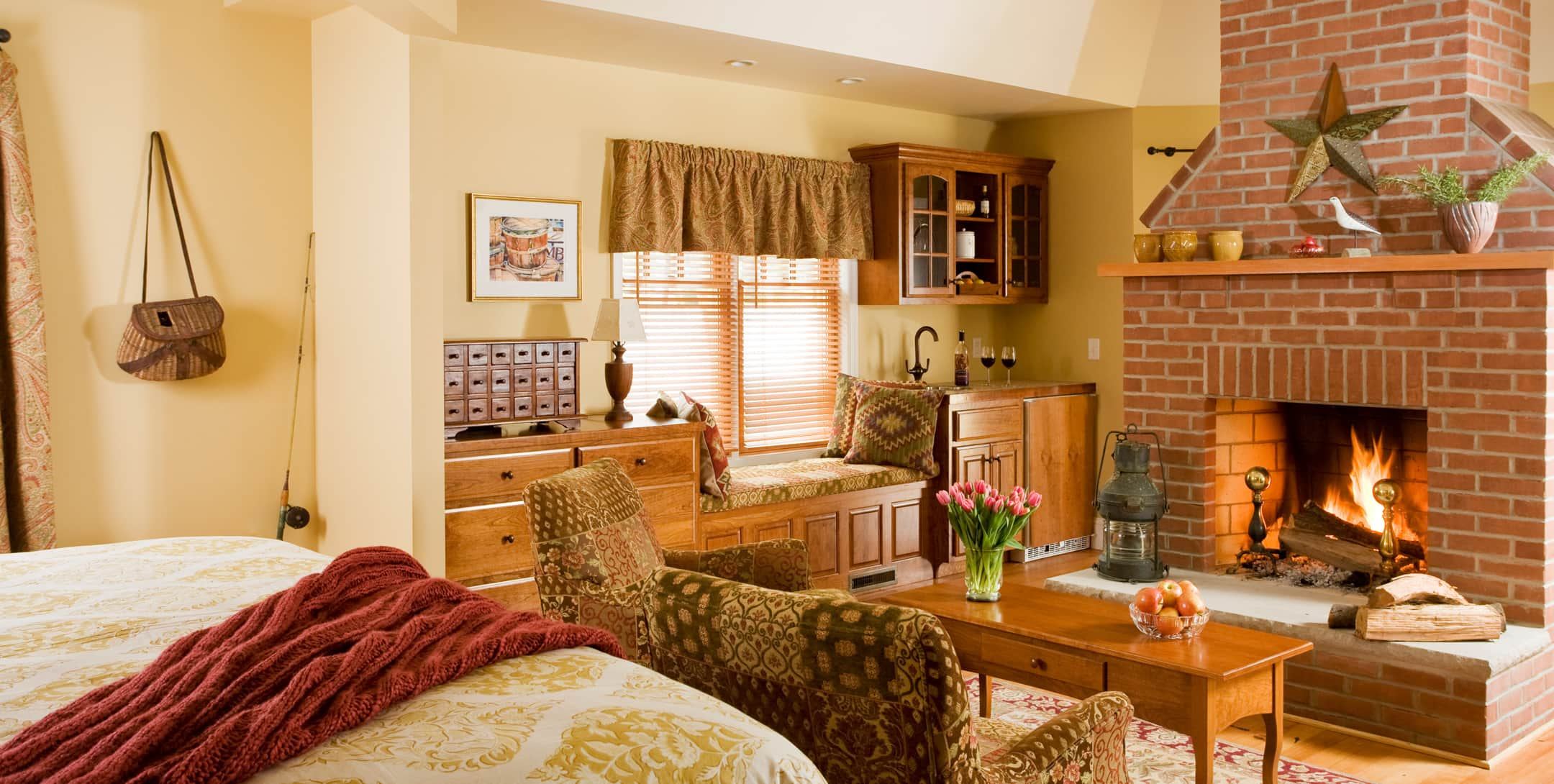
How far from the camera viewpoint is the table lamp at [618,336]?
5.16 metres

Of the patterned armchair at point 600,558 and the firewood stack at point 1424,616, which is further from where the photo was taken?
the firewood stack at point 1424,616

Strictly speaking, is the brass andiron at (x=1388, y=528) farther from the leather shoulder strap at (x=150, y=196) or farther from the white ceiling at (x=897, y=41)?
the leather shoulder strap at (x=150, y=196)

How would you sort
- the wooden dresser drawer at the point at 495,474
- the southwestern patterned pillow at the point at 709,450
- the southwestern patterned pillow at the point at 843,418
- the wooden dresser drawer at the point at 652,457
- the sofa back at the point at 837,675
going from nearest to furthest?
the sofa back at the point at 837,675
the wooden dresser drawer at the point at 495,474
the wooden dresser drawer at the point at 652,457
the southwestern patterned pillow at the point at 709,450
the southwestern patterned pillow at the point at 843,418

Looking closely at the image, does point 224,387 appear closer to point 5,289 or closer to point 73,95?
point 5,289

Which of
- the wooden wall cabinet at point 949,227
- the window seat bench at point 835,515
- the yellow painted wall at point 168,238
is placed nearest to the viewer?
the yellow painted wall at point 168,238

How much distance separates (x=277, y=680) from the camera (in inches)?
67.4

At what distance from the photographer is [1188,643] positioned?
326cm

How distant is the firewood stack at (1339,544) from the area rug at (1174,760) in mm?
1086

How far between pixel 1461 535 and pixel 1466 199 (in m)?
1.15

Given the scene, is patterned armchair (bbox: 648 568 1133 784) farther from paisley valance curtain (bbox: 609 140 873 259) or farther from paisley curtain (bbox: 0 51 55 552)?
paisley valance curtain (bbox: 609 140 873 259)

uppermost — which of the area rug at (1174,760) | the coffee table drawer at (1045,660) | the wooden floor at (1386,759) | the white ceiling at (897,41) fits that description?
the white ceiling at (897,41)

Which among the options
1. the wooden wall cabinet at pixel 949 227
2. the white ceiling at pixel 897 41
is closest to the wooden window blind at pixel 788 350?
the wooden wall cabinet at pixel 949 227

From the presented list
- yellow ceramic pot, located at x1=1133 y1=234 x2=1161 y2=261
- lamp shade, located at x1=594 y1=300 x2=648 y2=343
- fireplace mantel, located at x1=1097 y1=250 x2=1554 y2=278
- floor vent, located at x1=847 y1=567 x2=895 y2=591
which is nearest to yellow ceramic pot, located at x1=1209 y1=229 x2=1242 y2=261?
fireplace mantel, located at x1=1097 y1=250 x2=1554 y2=278

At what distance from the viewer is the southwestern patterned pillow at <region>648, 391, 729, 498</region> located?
524cm
